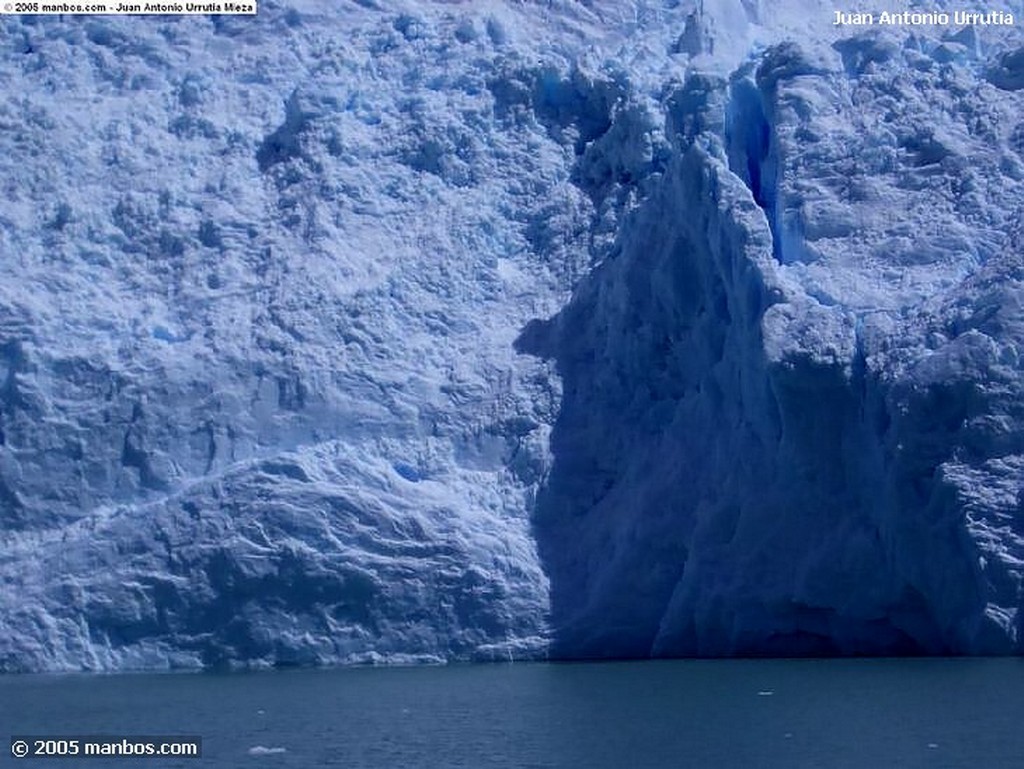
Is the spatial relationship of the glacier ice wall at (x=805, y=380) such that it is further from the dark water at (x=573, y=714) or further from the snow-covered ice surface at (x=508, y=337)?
the dark water at (x=573, y=714)

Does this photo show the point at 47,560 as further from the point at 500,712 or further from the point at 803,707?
the point at 803,707

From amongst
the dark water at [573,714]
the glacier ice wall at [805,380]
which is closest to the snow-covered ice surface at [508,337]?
the glacier ice wall at [805,380]

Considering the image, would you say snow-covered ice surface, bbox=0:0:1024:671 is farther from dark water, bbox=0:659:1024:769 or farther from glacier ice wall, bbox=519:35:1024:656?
dark water, bbox=0:659:1024:769

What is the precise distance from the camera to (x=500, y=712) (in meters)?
15.8

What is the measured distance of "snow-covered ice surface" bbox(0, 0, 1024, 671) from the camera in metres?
19.3

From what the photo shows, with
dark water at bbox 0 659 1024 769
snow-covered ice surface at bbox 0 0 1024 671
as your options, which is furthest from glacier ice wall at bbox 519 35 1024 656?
dark water at bbox 0 659 1024 769

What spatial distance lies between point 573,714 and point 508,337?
766 cm

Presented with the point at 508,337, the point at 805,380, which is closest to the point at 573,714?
the point at 805,380

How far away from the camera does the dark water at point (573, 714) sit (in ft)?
43.5

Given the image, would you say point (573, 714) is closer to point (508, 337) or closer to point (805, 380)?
point (805, 380)

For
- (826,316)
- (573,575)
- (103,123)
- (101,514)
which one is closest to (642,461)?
(573,575)

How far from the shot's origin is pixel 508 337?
22578 mm

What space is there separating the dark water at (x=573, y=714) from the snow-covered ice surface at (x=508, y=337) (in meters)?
0.75

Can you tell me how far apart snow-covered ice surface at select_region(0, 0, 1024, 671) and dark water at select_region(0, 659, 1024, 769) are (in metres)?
0.75
